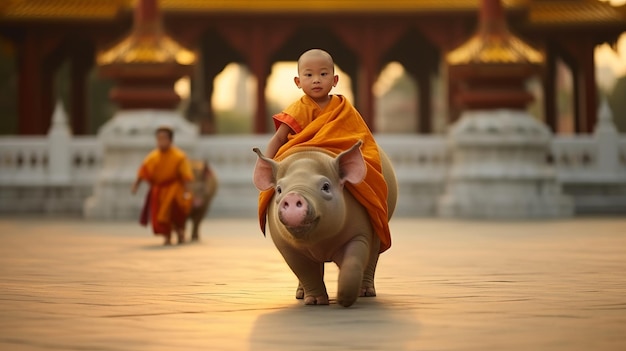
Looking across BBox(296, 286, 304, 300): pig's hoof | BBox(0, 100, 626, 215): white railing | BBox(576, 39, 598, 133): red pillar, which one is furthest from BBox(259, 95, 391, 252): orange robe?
BBox(576, 39, 598, 133): red pillar

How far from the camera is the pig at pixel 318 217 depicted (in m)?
5.82

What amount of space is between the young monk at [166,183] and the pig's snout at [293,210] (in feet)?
20.8

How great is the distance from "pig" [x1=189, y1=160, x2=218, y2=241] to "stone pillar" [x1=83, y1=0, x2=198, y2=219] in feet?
20.6

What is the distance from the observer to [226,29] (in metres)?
24.7

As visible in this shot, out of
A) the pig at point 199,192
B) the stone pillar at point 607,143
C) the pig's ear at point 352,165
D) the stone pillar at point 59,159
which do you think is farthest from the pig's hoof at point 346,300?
the stone pillar at point 59,159

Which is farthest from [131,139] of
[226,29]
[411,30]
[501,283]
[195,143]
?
[501,283]

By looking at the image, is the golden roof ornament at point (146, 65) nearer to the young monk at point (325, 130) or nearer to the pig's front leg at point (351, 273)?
the young monk at point (325, 130)

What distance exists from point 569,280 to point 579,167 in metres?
13.1

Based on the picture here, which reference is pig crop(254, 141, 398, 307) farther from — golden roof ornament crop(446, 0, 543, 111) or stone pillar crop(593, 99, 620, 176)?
stone pillar crop(593, 99, 620, 176)

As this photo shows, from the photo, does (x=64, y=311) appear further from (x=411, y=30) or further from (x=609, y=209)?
(x=411, y=30)

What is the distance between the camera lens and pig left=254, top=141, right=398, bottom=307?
5820mm

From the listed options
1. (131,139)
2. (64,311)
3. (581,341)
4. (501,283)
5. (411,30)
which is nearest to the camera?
(581,341)

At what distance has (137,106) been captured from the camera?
2066 centimetres

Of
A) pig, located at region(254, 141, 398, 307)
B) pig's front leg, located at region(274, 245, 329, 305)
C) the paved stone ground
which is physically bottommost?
the paved stone ground
